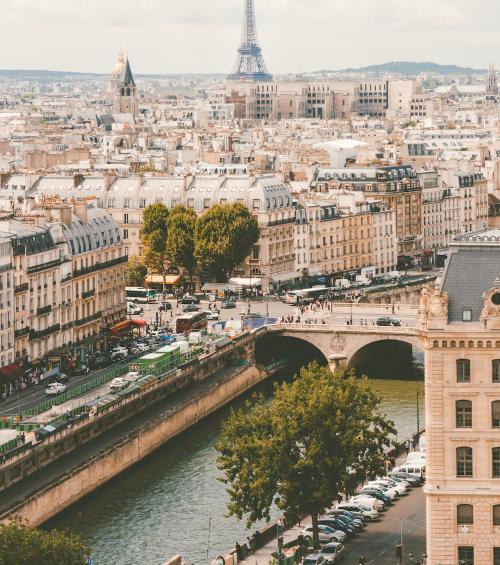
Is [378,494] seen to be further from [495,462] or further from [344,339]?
[344,339]

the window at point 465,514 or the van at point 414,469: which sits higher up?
the window at point 465,514

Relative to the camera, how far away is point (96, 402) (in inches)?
2670

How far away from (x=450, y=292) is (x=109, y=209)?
65372mm

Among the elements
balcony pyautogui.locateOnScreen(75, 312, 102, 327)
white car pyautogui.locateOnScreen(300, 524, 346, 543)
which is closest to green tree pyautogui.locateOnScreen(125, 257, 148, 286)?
balcony pyautogui.locateOnScreen(75, 312, 102, 327)

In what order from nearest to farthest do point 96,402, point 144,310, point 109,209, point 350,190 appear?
point 96,402, point 144,310, point 109,209, point 350,190

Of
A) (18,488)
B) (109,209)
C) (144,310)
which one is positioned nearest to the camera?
(18,488)

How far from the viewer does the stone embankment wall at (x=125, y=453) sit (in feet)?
184

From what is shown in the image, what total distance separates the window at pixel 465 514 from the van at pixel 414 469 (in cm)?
1395

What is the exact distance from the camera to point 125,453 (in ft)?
212

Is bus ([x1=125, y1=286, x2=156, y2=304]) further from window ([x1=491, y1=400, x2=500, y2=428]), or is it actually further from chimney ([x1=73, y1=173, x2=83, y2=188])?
window ([x1=491, y1=400, x2=500, y2=428])

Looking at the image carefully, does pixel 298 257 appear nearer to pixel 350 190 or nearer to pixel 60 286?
pixel 350 190

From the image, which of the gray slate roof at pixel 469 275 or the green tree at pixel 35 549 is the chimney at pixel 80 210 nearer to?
the gray slate roof at pixel 469 275

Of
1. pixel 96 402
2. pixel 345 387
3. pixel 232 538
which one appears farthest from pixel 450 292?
pixel 96 402

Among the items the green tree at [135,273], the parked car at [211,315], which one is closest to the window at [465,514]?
the parked car at [211,315]
